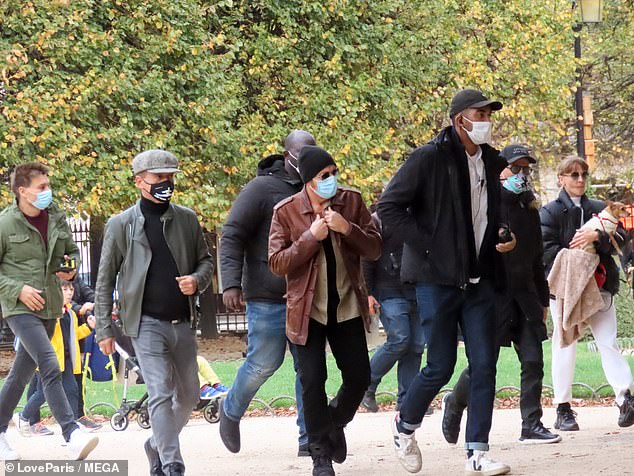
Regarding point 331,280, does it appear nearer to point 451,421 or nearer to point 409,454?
point 409,454

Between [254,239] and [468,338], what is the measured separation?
5.49ft

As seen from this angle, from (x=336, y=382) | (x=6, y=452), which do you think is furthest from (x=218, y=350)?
(x=6, y=452)

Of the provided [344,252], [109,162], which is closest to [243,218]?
[344,252]

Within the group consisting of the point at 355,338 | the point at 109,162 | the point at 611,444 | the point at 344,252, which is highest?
the point at 109,162

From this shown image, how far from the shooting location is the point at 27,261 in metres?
9.28

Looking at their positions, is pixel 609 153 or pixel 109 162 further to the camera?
pixel 609 153

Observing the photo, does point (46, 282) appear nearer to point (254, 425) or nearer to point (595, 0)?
point (254, 425)

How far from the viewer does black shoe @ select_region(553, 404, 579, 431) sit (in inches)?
376

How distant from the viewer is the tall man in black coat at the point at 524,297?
347 inches

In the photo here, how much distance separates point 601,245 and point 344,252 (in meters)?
2.73

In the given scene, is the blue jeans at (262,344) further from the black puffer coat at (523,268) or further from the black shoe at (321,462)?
the black puffer coat at (523,268)

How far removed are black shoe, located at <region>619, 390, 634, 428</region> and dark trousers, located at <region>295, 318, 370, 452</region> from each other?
255 centimetres

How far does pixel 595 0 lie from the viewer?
20.7 meters

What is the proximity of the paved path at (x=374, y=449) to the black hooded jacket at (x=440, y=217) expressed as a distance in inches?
47.2
